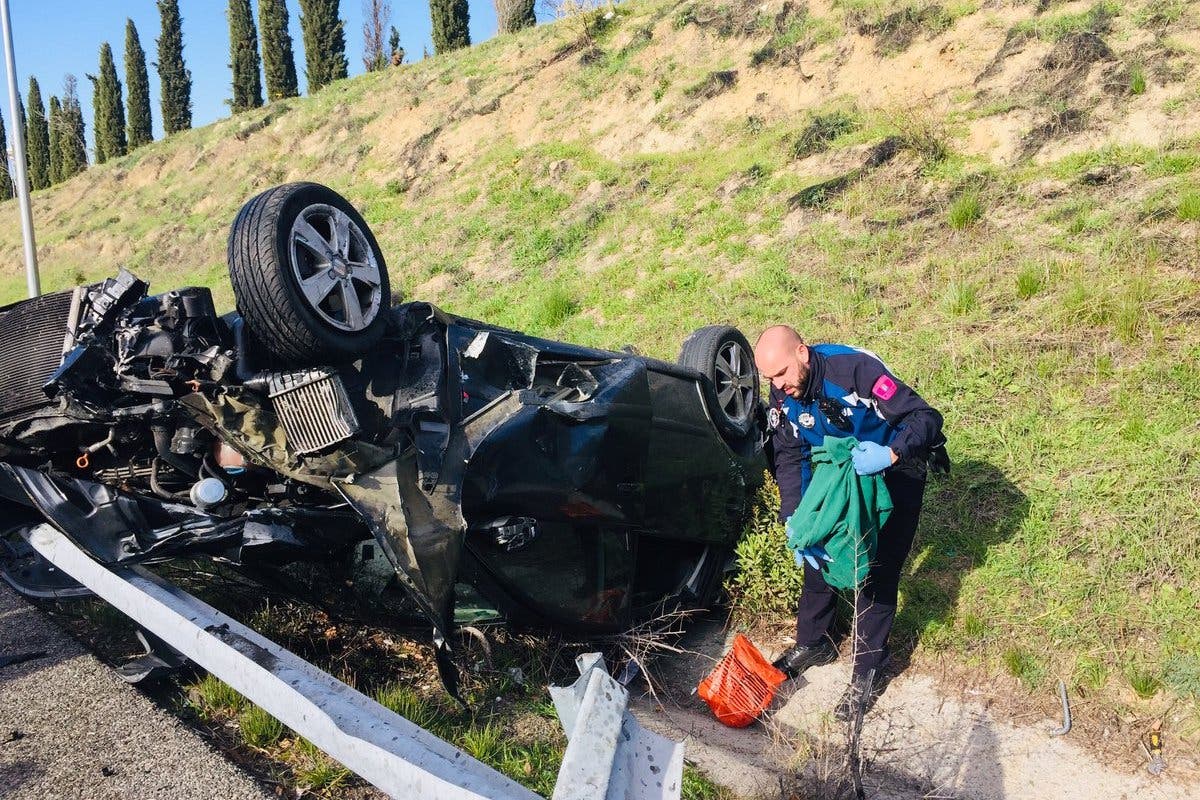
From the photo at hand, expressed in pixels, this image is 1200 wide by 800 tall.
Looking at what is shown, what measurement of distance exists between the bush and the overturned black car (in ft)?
3.24

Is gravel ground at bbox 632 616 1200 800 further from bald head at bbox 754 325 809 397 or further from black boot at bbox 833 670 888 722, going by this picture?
bald head at bbox 754 325 809 397

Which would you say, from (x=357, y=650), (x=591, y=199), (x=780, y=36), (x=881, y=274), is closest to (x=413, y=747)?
(x=357, y=650)

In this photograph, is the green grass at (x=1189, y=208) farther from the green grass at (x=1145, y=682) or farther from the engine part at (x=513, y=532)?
the engine part at (x=513, y=532)

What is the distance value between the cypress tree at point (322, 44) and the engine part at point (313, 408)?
33.5 metres

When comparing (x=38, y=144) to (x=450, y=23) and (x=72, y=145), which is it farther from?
(x=450, y=23)

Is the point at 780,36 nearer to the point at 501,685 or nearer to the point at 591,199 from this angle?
the point at 591,199

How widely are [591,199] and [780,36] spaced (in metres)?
3.46

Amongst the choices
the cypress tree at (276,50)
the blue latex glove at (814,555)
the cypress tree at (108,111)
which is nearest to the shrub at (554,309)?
the blue latex glove at (814,555)

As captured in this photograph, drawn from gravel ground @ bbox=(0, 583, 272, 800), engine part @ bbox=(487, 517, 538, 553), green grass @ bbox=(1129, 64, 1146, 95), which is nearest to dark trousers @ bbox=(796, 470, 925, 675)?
engine part @ bbox=(487, 517, 538, 553)

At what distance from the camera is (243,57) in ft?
116

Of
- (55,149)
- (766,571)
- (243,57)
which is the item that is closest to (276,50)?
(243,57)

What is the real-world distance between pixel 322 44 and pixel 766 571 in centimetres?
3382

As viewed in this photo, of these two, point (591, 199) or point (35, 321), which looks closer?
point (35, 321)

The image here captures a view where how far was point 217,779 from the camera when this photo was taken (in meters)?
3.07
